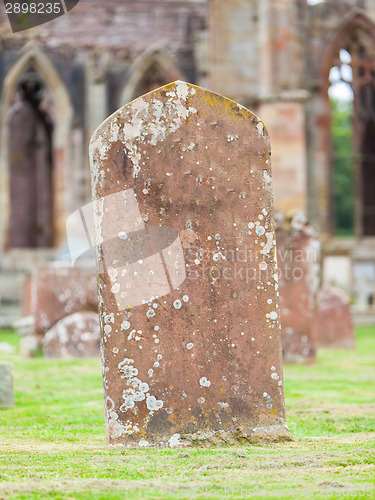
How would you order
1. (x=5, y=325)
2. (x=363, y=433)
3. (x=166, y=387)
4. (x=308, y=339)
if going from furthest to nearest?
1. (x=5, y=325)
2. (x=308, y=339)
3. (x=363, y=433)
4. (x=166, y=387)

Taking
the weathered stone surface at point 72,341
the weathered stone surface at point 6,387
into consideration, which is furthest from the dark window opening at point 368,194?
the weathered stone surface at point 6,387

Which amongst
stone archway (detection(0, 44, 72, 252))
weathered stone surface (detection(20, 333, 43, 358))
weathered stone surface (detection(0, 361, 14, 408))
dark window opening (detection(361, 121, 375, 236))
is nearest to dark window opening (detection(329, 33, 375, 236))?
dark window opening (detection(361, 121, 375, 236))

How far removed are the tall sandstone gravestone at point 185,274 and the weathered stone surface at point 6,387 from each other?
1.86m

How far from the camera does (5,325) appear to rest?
1753 centimetres

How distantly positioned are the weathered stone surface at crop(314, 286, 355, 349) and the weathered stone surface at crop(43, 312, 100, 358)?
10.1 ft

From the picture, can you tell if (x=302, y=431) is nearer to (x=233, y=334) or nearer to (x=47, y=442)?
(x=233, y=334)

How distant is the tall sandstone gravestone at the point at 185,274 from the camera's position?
420 cm

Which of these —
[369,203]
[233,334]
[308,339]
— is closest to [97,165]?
[233,334]

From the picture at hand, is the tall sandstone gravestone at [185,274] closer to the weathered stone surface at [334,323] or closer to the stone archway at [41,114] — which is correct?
the weathered stone surface at [334,323]

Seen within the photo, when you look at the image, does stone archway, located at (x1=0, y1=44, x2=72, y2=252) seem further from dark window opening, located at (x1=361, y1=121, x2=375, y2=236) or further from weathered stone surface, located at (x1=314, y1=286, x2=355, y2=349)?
weathered stone surface, located at (x1=314, y1=286, x2=355, y2=349)

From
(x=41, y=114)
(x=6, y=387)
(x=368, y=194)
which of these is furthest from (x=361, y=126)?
(x=6, y=387)

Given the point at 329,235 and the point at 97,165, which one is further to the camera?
the point at 329,235

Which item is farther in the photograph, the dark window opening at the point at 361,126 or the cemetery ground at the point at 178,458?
the dark window opening at the point at 361,126

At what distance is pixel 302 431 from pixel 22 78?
15.7 m
